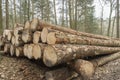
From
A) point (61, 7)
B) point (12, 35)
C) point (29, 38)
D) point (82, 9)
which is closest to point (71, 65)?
point (29, 38)

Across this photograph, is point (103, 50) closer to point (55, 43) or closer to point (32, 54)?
point (55, 43)

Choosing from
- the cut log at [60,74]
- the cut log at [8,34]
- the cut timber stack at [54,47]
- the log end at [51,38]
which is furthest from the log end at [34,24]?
the cut log at [60,74]

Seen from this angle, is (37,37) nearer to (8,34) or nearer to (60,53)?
(60,53)

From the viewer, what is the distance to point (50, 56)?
15.4 feet

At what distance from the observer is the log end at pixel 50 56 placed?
4598 millimetres

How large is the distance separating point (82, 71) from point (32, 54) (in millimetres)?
1632

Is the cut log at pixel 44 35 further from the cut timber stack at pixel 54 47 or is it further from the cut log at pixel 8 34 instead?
the cut log at pixel 8 34

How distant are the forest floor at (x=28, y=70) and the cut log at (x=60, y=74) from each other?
0.44 meters

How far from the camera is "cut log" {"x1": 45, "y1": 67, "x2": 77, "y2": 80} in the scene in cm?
473

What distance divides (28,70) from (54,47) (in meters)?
1.56

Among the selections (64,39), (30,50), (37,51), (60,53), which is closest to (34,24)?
(30,50)

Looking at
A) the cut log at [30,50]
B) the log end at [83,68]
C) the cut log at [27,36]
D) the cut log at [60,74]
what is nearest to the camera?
the cut log at [60,74]

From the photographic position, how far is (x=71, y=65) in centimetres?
514

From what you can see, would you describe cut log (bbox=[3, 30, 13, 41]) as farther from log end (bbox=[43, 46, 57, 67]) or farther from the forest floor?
log end (bbox=[43, 46, 57, 67])
